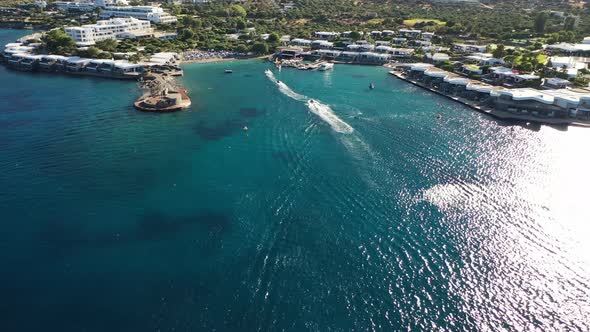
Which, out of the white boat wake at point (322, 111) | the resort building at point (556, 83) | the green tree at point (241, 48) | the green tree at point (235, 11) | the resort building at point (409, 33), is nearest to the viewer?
the white boat wake at point (322, 111)

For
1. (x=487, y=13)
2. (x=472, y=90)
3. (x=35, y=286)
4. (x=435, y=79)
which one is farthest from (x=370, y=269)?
(x=487, y=13)

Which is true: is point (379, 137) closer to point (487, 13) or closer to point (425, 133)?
point (425, 133)

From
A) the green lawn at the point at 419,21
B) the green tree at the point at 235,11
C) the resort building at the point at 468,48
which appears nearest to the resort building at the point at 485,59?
the resort building at the point at 468,48

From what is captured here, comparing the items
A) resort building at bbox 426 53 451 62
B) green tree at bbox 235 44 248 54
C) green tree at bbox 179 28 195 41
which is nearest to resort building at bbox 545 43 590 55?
resort building at bbox 426 53 451 62

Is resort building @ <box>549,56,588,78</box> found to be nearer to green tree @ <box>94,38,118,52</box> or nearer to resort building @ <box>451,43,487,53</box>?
resort building @ <box>451,43,487,53</box>

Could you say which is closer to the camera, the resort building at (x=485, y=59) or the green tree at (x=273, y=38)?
the resort building at (x=485, y=59)

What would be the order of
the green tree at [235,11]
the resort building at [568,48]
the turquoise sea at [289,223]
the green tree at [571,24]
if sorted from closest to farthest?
the turquoise sea at [289,223] < the resort building at [568,48] < the green tree at [571,24] < the green tree at [235,11]

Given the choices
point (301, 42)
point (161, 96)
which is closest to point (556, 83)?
point (301, 42)

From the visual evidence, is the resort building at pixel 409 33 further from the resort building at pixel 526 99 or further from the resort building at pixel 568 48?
the resort building at pixel 526 99
